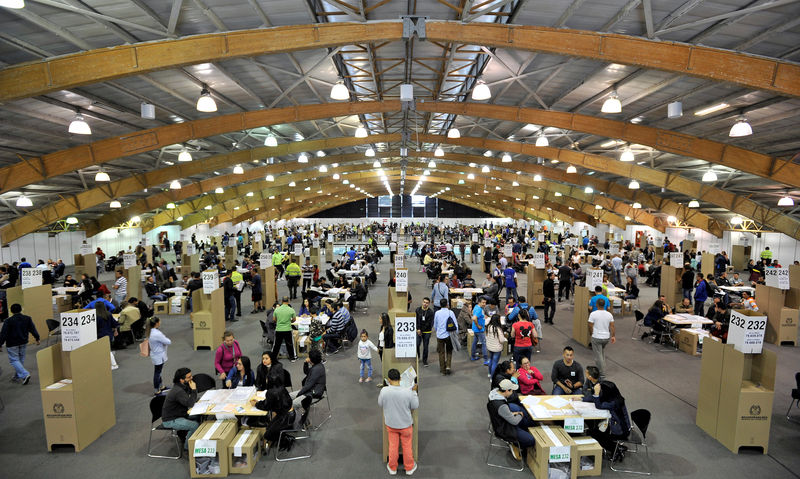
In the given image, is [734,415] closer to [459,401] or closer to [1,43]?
[459,401]

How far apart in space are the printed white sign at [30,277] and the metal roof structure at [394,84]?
2.90 m

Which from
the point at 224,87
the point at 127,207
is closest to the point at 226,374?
the point at 224,87

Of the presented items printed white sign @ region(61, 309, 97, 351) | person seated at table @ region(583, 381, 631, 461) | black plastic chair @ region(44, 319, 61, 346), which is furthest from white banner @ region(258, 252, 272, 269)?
person seated at table @ region(583, 381, 631, 461)

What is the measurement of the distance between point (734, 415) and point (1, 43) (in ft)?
37.6

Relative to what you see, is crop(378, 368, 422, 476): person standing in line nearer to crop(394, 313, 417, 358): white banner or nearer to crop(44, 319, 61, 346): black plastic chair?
crop(394, 313, 417, 358): white banner

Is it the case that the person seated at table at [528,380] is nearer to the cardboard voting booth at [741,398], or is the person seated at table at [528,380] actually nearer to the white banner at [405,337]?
the white banner at [405,337]

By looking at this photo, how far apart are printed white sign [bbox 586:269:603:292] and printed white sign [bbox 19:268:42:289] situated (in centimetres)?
1355

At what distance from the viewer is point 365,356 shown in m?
8.05

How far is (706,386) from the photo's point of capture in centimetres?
638

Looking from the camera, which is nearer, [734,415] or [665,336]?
[734,415]

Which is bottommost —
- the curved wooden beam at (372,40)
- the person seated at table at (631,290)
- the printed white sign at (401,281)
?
the person seated at table at (631,290)

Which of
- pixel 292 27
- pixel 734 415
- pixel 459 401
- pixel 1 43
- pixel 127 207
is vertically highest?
→ pixel 292 27

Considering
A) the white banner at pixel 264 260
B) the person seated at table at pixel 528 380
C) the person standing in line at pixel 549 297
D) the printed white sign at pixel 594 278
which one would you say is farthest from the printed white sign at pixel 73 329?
the person standing in line at pixel 549 297

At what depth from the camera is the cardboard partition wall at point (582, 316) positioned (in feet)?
34.5
